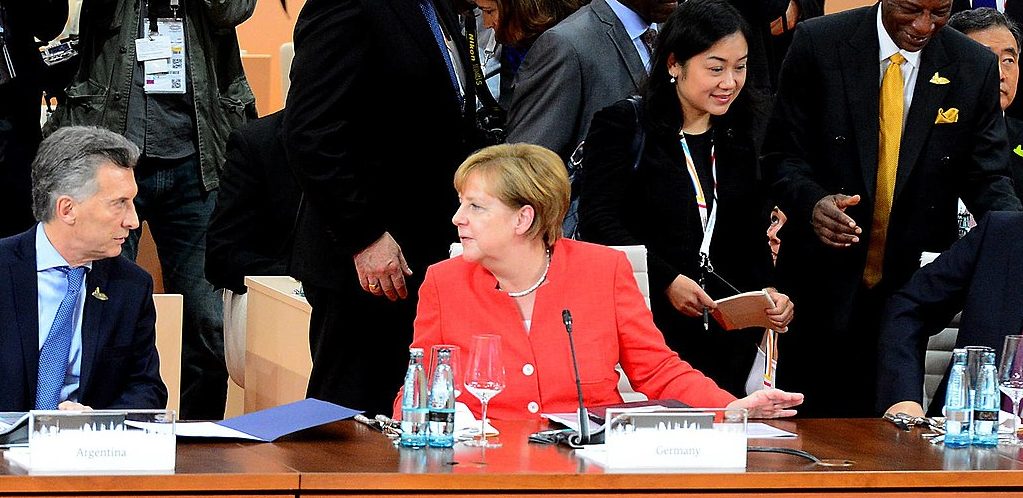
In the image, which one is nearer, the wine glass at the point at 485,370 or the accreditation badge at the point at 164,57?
the wine glass at the point at 485,370

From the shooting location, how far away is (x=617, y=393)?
330cm

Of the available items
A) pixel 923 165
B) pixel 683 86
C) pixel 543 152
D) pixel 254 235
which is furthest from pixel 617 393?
pixel 254 235

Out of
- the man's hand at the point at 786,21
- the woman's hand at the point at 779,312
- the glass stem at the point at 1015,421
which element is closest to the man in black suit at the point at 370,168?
the woman's hand at the point at 779,312

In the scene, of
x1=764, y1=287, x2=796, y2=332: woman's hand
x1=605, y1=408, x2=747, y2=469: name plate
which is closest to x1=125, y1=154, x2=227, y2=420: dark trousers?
x1=764, y1=287, x2=796, y2=332: woman's hand

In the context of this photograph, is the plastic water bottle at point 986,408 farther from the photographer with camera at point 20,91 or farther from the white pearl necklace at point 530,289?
the photographer with camera at point 20,91

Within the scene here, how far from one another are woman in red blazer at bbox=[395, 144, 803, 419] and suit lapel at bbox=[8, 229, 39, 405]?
83 cm

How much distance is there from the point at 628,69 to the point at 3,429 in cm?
219

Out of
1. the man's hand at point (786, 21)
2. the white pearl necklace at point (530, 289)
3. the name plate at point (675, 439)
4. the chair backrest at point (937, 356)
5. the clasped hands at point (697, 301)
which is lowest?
the name plate at point (675, 439)

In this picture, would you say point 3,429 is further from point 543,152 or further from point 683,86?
point 683,86

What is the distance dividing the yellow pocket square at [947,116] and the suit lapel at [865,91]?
0.16m

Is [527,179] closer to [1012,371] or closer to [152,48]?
[1012,371]

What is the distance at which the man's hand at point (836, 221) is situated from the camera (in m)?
4.04

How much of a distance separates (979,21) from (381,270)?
92.5 inches

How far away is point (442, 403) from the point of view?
2.74 metres
